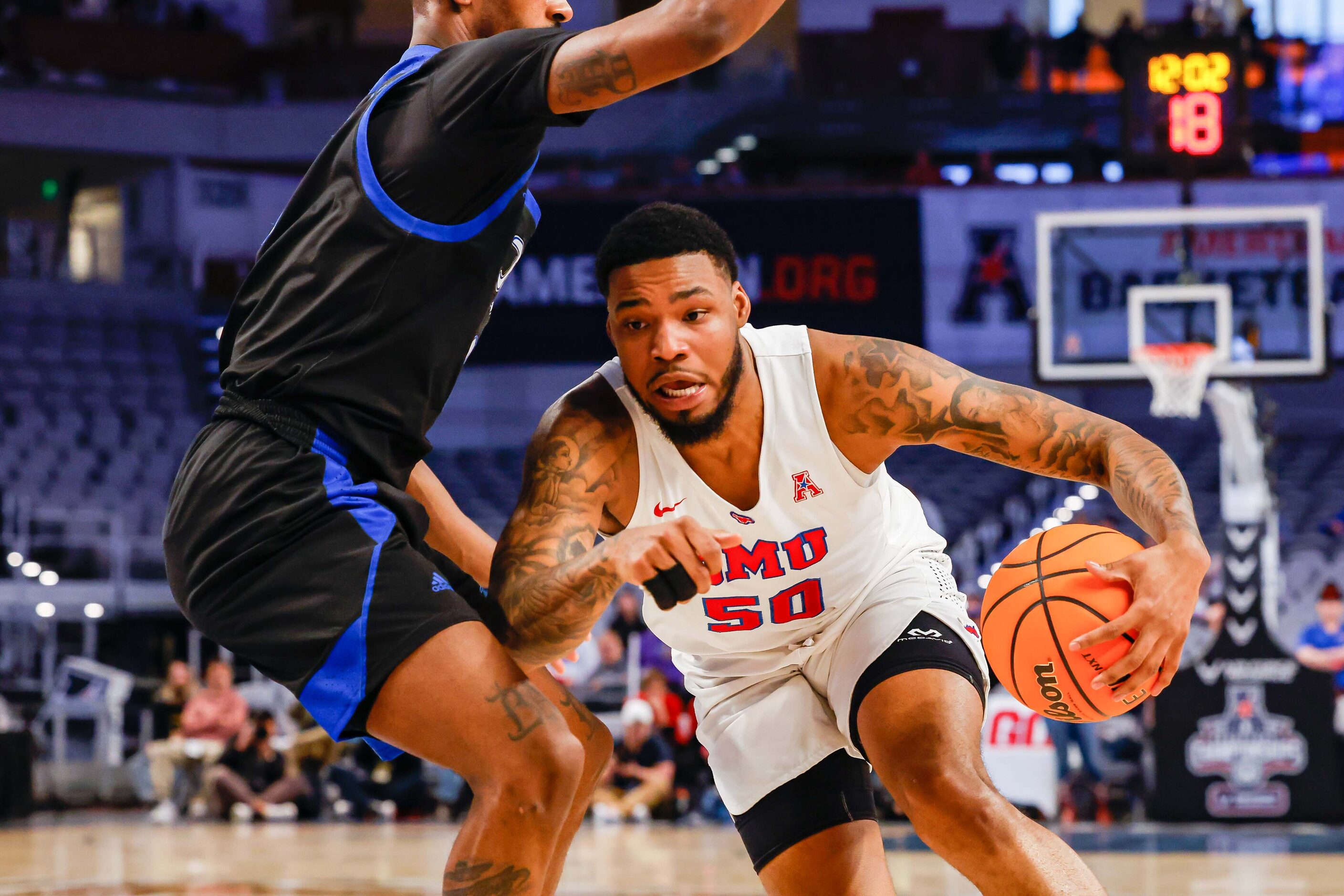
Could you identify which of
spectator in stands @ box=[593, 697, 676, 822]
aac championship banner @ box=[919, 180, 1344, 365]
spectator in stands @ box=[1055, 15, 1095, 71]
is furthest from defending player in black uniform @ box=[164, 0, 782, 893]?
spectator in stands @ box=[1055, 15, 1095, 71]

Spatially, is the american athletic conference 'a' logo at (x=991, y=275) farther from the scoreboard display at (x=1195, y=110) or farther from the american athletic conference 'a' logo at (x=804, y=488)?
the american athletic conference 'a' logo at (x=804, y=488)

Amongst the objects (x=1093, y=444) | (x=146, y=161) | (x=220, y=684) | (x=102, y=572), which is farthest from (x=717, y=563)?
(x=146, y=161)

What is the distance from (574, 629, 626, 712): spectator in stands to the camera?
1105 cm

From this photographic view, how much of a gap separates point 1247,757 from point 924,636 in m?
6.84

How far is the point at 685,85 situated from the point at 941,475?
6568mm

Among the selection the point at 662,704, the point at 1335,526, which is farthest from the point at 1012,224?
the point at 662,704

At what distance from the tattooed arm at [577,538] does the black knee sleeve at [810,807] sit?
0.83 meters

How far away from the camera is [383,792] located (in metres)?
10.6

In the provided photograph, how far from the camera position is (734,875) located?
727 centimetres

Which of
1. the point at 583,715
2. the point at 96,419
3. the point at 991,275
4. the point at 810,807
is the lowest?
the point at 810,807

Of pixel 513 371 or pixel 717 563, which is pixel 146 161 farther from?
pixel 717 563

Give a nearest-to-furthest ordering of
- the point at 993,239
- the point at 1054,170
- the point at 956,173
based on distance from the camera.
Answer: the point at 993,239, the point at 956,173, the point at 1054,170

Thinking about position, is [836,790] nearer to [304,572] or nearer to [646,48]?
[304,572]

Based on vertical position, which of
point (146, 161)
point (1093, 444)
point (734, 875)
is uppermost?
point (146, 161)
